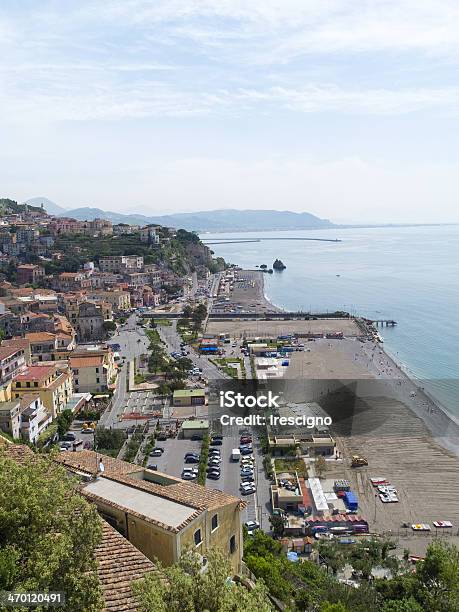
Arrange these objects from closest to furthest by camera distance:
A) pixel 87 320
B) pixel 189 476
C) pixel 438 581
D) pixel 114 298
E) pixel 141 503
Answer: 1. pixel 141 503
2. pixel 438 581
3. pixel 189 476
4. pixel 87 320
5. pixel 114 298

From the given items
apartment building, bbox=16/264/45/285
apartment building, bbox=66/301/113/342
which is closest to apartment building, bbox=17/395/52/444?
apartment building, bbox=66/301/113/342

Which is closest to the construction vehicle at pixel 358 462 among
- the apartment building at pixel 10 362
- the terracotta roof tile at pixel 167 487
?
the terracotta roof tile at pixel 167 487

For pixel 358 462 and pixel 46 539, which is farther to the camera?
pixel 358 462

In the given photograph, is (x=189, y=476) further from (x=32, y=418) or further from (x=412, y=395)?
(x=412, y=395)

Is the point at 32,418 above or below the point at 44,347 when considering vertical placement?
below

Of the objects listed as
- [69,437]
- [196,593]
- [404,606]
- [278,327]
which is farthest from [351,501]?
[278,327]

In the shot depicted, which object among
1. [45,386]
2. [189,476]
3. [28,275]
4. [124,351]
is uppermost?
[28,275]

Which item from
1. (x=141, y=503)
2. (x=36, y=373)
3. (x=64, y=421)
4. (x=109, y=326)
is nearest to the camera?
(x=141, y=503)

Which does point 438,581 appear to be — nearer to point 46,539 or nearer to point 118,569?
point 118,569
